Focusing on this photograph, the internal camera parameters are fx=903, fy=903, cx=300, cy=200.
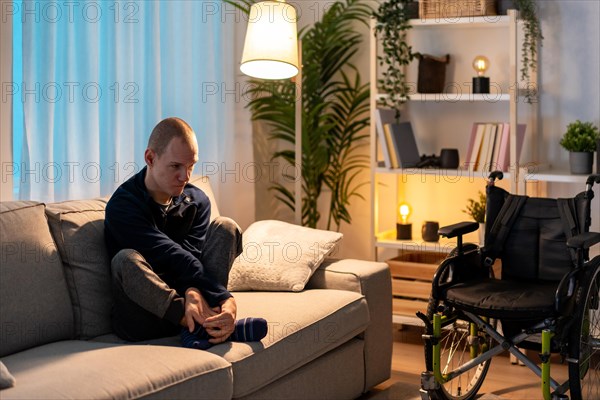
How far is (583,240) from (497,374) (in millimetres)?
978

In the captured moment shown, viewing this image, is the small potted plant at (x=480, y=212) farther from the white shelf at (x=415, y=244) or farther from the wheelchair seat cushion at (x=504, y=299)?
the wheelchair seat cushion at (x=504, y=299)

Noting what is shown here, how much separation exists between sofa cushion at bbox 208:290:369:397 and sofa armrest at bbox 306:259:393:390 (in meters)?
0.06

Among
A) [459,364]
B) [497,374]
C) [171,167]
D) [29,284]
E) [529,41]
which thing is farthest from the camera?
[529,41]

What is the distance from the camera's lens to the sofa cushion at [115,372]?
2.29 m

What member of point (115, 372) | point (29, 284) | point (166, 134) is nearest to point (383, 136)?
point (166, 134)

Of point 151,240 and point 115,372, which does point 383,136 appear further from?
point 115,372

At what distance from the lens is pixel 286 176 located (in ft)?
16.5

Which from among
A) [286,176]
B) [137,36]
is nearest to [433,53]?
[286,176]

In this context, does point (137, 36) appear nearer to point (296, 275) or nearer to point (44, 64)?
point (44, 64)

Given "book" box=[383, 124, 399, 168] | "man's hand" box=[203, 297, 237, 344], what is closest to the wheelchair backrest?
"book" box=[383, 124, 399, 168]

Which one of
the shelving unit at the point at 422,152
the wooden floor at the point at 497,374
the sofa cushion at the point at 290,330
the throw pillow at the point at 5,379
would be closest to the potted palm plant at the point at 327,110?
the shelving unit at the point at 422,152

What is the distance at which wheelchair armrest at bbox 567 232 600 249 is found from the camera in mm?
3096

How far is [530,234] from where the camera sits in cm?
355

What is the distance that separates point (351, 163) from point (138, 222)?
84.7 inches
